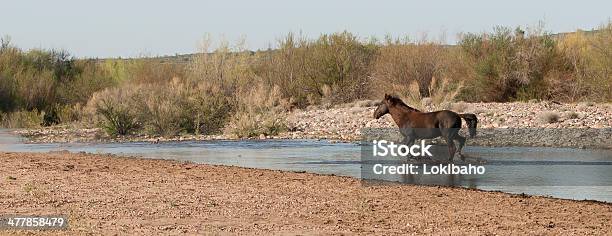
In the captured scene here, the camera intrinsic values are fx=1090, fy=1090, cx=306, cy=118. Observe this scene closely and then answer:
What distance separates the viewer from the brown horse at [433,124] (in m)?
21.2

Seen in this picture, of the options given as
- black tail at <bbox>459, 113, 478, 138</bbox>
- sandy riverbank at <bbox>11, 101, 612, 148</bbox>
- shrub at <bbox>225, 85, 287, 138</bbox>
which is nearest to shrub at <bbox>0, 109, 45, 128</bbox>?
sandy riverbank at <bbox>11, 101, 612, 148</bbox>

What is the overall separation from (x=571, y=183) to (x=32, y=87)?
3484cm

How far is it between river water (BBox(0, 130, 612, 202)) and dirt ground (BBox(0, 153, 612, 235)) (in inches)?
54.4

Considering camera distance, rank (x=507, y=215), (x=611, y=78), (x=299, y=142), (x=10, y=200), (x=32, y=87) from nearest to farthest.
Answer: (x=507, y=215)
(x=10, y=200)
(x=299, y=142)
(x=611, y=78)
(x=32, y=87)

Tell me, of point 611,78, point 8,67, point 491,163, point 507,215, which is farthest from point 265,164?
point 8,67

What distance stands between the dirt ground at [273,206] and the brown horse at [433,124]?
3.19 m

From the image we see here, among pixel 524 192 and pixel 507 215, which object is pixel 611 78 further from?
pixel 507 215

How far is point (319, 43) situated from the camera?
49.9 metres

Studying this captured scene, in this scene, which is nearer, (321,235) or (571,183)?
(321,235)
